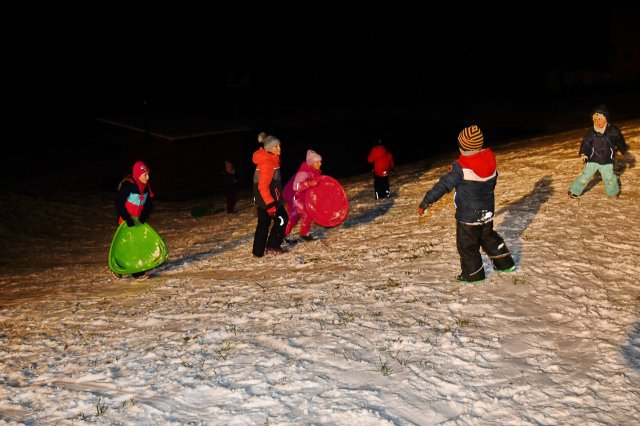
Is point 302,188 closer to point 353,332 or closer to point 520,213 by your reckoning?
point 520,213

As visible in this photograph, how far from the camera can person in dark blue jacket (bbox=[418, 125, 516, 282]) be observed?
7.30 meters

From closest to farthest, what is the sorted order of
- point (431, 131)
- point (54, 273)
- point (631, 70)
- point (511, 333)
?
point (511, 333)
point (54, 273)
point (431, 131)
point (631, 70)

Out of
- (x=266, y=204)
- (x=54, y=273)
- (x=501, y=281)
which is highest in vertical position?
(x=266, y=204)

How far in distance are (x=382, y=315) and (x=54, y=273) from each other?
680 cm

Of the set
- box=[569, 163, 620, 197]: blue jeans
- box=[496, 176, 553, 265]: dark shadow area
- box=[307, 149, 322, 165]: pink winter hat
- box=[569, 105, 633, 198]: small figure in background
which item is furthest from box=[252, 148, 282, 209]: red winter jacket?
box=[569, 163, 620, 197]: blue jeans

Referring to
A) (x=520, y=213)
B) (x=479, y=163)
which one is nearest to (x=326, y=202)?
(x=520, y=213)

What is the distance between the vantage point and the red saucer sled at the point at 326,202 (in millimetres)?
10406

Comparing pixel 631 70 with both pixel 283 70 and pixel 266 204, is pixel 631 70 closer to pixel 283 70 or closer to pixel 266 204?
pixel 283 70

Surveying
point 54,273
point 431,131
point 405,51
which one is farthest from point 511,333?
point 405,51

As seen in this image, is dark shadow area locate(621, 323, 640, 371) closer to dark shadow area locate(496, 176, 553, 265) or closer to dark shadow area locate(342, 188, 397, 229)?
dark shadow area locate(496, 176, 553, 265)

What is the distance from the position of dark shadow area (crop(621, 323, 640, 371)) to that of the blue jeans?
4.89 meters

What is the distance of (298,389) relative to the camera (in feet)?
18.6

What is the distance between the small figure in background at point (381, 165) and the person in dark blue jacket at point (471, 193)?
17.8ft

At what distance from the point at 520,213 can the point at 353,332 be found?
5213mm
